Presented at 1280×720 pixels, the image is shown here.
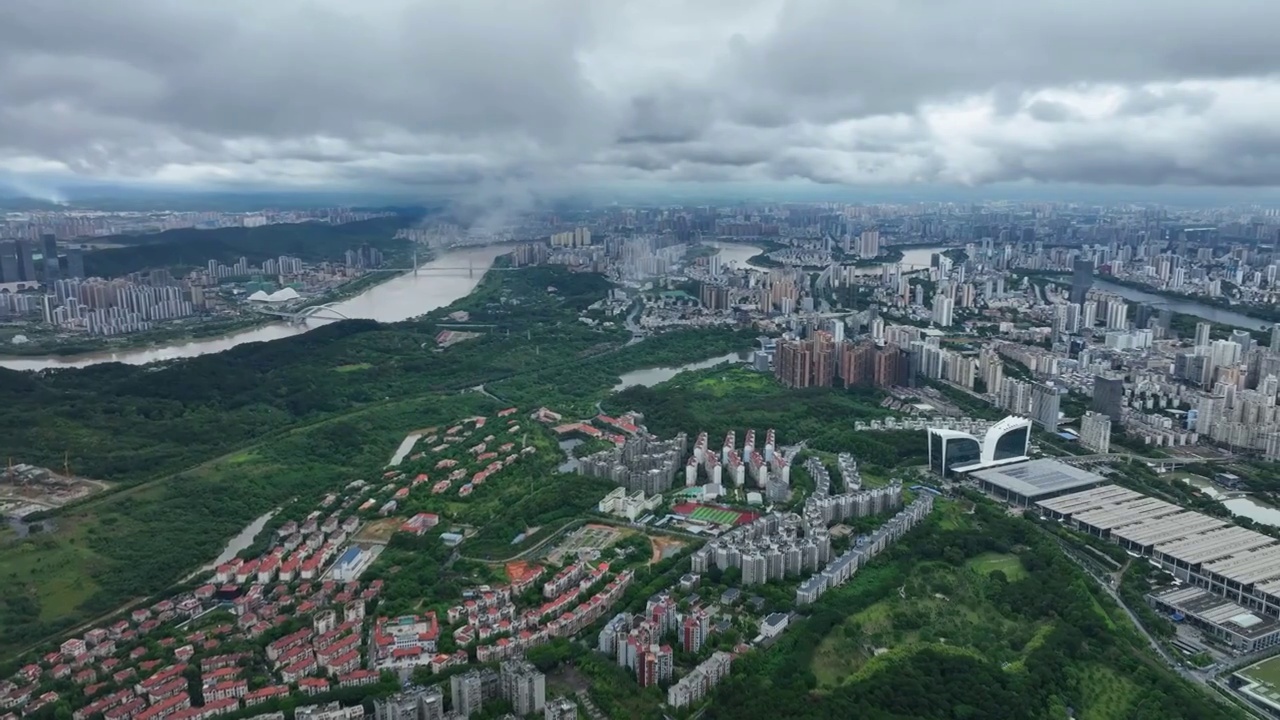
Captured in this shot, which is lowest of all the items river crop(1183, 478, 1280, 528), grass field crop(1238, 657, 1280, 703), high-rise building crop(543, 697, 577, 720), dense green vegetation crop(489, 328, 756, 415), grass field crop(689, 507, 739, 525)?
grass field crop(1238, 657, 1280, 703)

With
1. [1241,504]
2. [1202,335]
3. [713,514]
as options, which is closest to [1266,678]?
[1241,504]

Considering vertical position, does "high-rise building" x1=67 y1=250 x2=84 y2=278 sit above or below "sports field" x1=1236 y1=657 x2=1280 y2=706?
above

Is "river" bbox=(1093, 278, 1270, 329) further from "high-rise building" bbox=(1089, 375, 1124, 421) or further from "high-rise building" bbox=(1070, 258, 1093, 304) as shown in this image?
"high-rise building" bbox=(1089, 375, 1124, 421)

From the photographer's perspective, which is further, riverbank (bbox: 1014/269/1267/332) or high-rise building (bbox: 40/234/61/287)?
high-rise building (bbox: 40/234/61/287)

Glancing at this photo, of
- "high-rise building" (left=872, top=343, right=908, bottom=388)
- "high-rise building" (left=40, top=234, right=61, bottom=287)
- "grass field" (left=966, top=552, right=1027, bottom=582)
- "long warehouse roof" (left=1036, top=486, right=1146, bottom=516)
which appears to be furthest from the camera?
"high-rise building" (left=40, top=234, right=61, bottom=287)

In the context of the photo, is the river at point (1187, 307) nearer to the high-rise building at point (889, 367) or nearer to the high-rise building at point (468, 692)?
the high-rise building at point (889, 367)

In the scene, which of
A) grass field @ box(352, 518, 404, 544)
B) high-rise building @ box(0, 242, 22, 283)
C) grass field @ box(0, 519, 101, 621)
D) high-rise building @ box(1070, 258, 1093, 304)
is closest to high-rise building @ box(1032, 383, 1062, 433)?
grass field @ box(352, 518, 404, 544)

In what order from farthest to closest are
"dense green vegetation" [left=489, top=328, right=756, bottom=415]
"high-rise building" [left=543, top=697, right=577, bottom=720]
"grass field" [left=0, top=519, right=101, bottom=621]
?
"dense green vegetation" [left=489, top=328, right=756, bottom=415]
"grass field" [left=0, top=519, right=101, bottom=621]
"high-rise building" [left=543, top=697, right=577, bottom=720]
